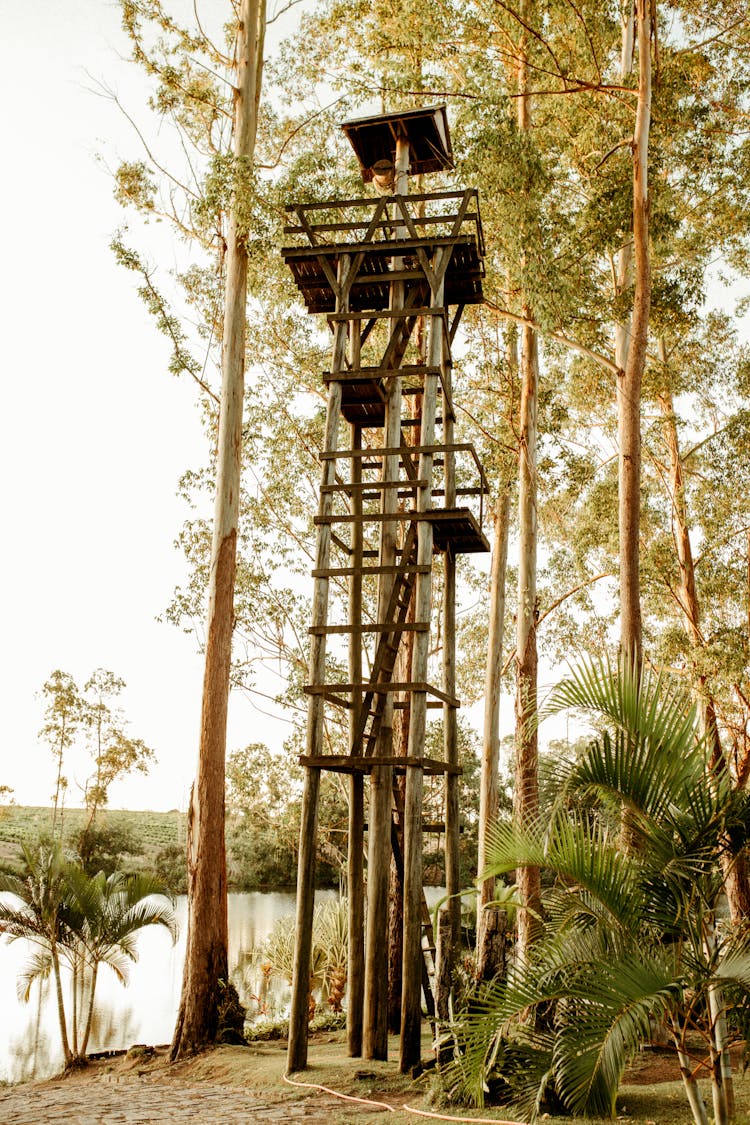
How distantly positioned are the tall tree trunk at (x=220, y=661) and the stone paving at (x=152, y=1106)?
854 mm

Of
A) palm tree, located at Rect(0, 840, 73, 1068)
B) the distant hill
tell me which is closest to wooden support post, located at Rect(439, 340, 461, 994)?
palm tree, located at Rect(0, 840, 73, 1068)

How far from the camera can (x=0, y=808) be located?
27.4 meters

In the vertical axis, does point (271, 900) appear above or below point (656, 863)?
below

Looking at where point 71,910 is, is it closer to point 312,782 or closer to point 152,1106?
point 152,1106

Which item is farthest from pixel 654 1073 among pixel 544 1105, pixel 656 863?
pixel 656 863

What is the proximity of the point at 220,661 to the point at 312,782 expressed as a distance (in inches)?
92.2

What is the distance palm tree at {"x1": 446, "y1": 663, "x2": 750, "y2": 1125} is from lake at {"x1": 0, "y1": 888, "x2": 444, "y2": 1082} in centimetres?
735

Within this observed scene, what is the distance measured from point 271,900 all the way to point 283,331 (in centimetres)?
1991

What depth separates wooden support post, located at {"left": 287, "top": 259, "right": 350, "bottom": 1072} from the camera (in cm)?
654

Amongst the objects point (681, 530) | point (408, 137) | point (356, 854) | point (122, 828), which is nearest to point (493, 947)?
point (356, 854)

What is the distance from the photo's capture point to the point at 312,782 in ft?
22.6

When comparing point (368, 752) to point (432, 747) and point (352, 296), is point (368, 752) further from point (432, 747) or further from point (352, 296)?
point (432, 747)

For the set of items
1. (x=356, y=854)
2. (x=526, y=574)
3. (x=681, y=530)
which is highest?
(x=681, y=530)

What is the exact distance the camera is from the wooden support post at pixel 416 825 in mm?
6328
